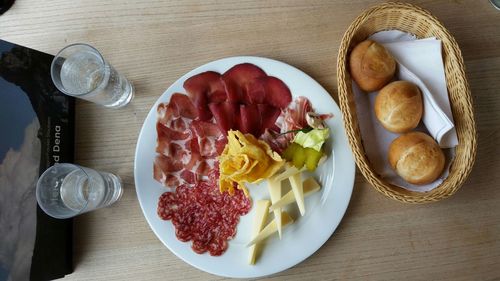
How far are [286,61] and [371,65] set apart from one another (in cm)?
20

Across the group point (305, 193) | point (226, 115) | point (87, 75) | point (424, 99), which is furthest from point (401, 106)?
point (87, 75)

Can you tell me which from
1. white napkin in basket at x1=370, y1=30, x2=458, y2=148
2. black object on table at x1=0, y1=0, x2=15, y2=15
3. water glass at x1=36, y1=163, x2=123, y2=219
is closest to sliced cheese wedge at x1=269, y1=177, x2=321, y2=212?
white napkin in basket at x1=370, y1=30, x2=458, y2=148

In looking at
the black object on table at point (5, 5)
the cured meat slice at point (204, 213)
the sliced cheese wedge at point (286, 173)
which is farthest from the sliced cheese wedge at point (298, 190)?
the black object on table at point (5, 5)

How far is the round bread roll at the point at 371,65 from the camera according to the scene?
0.77 m

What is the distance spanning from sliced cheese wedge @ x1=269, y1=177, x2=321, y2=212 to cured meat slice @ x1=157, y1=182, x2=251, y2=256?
77 millimetres

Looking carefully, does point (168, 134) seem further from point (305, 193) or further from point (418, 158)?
point (418, 158)

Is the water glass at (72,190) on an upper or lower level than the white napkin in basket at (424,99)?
lower

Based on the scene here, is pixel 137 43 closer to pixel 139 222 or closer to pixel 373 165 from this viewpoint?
pixel 139 222

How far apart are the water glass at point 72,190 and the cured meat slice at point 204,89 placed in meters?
0.25

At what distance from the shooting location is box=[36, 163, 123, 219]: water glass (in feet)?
2.57

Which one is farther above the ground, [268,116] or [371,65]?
[371,65]

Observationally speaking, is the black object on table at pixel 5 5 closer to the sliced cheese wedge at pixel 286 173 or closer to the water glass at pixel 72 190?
the water glass at pixel 72 190

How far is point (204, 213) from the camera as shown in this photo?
2.78 feet

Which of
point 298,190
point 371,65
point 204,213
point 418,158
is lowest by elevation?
point 204,213
